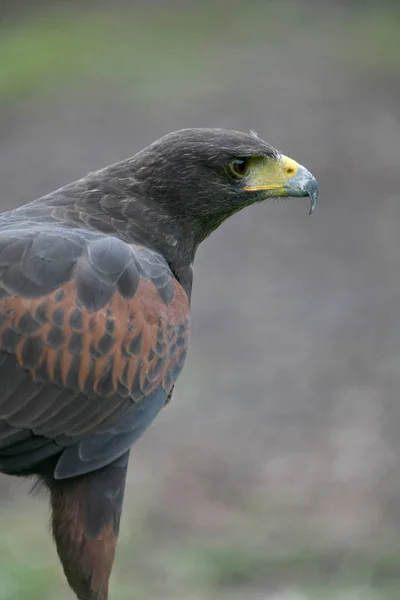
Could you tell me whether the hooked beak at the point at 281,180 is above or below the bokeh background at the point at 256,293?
below

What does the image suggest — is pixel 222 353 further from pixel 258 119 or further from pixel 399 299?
pixel 258 119

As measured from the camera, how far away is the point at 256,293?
38.9 feet

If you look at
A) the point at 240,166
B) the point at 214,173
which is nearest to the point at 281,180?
the point at 240,166

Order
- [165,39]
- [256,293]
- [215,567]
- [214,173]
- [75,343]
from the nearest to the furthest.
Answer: [75,343] < [214,173] < [215,567] < [256,293] < [165,39]

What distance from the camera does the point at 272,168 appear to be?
5.28 metres

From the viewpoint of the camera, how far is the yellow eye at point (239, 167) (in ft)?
17.2

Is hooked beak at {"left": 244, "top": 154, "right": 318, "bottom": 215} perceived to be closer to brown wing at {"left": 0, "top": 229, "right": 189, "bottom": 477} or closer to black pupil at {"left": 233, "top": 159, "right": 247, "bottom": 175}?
black pupil at {"left": 233, "top": 159, "right": 247, "bottom": 175}

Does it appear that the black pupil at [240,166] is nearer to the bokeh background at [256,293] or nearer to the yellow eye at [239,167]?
the yellow eye at [239,167]

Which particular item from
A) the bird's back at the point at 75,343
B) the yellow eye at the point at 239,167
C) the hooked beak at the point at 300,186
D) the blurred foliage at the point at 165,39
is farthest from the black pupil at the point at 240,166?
the blurred foliage at the point at 165,39

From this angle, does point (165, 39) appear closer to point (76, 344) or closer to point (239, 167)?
point (239, 167)

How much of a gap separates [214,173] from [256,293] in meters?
6.66

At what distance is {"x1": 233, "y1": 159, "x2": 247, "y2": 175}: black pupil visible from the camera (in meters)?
5.24

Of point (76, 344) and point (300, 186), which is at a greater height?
point (300, 186)

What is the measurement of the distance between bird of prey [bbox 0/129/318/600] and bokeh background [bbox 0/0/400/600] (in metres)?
2.57
